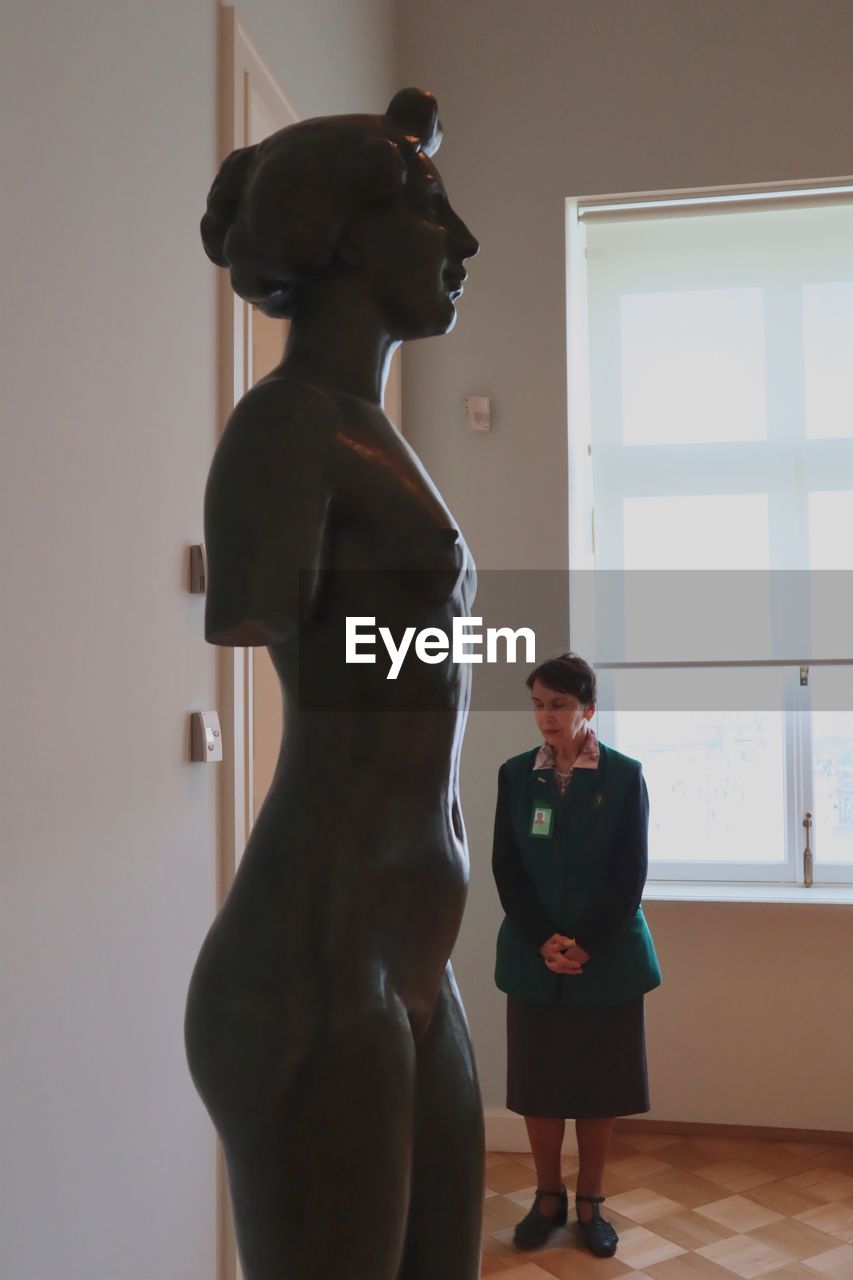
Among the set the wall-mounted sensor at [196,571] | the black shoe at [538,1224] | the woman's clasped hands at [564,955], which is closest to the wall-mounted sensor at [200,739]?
the wall-mounted sensor at [196,571]

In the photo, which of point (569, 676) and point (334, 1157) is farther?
point (569, 676)

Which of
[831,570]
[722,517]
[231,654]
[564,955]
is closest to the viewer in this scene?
[231,654]

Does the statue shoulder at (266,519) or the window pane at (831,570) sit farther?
the window pane at (831,570)

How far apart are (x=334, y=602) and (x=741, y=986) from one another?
3521 mm

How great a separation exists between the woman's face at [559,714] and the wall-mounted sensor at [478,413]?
48.9 inches

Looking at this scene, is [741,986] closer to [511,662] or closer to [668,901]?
[668,901]

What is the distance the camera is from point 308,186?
110 centimetres

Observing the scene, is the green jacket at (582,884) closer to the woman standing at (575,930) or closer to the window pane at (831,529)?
the woman standing at (575,930)

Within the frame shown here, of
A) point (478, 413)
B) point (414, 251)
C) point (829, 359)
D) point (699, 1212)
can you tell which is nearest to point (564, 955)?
point (699, 1212)

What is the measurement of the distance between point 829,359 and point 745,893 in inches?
75.0

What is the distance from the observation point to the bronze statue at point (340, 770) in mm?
1002

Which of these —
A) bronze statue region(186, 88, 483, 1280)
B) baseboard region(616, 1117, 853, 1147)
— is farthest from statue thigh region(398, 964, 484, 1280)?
baseboard region(616, 1117, 853, 1147)

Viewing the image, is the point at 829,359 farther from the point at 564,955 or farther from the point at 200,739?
the point at 200,739

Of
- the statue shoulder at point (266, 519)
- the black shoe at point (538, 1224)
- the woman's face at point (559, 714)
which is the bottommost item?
the black shoe at point (538, 1224)
